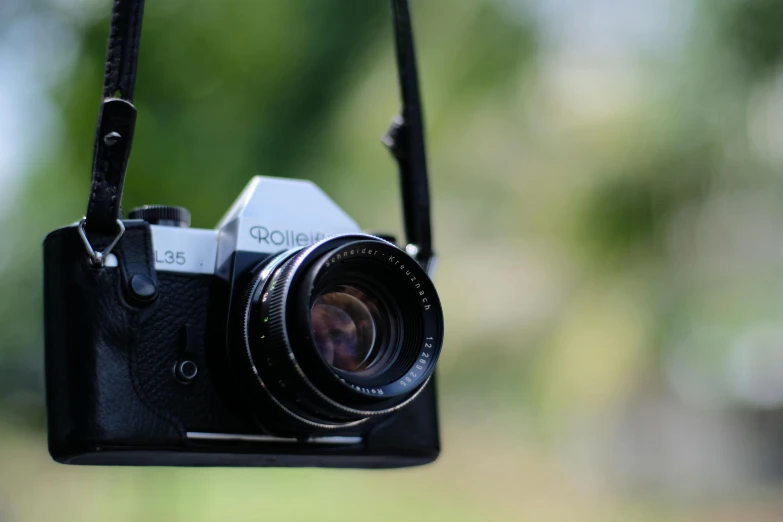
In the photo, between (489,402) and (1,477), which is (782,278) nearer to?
(489,402)

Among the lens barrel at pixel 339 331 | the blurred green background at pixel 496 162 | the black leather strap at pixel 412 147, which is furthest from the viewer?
the blurred green background at pixel 496 162

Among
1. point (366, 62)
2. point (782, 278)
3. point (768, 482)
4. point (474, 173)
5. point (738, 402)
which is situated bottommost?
point (768, 482)

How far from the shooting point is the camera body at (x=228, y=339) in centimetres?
56

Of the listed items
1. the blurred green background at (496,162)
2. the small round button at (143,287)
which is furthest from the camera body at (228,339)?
the blurred green background at (496,162)

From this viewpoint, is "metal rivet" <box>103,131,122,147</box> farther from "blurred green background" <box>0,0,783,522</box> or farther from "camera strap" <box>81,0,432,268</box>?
"blurred green background" <box>0,0,783,522</box>

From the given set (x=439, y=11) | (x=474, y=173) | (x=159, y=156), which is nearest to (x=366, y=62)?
(x=439, y=11)

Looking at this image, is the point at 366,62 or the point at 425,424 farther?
the point at 366,62

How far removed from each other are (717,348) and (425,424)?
2737mm

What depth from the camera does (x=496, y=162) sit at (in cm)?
296

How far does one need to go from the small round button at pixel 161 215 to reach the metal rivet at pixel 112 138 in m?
0.07

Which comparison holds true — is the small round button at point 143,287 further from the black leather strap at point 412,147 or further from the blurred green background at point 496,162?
the blurred green background at point 496,162

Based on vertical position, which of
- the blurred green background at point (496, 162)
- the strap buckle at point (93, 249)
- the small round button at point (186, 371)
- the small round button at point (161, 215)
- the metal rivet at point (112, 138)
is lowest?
the small round button at point (186, 371)

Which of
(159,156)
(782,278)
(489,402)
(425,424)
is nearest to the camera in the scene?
(425,424)

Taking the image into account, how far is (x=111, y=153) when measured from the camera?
56 cm
